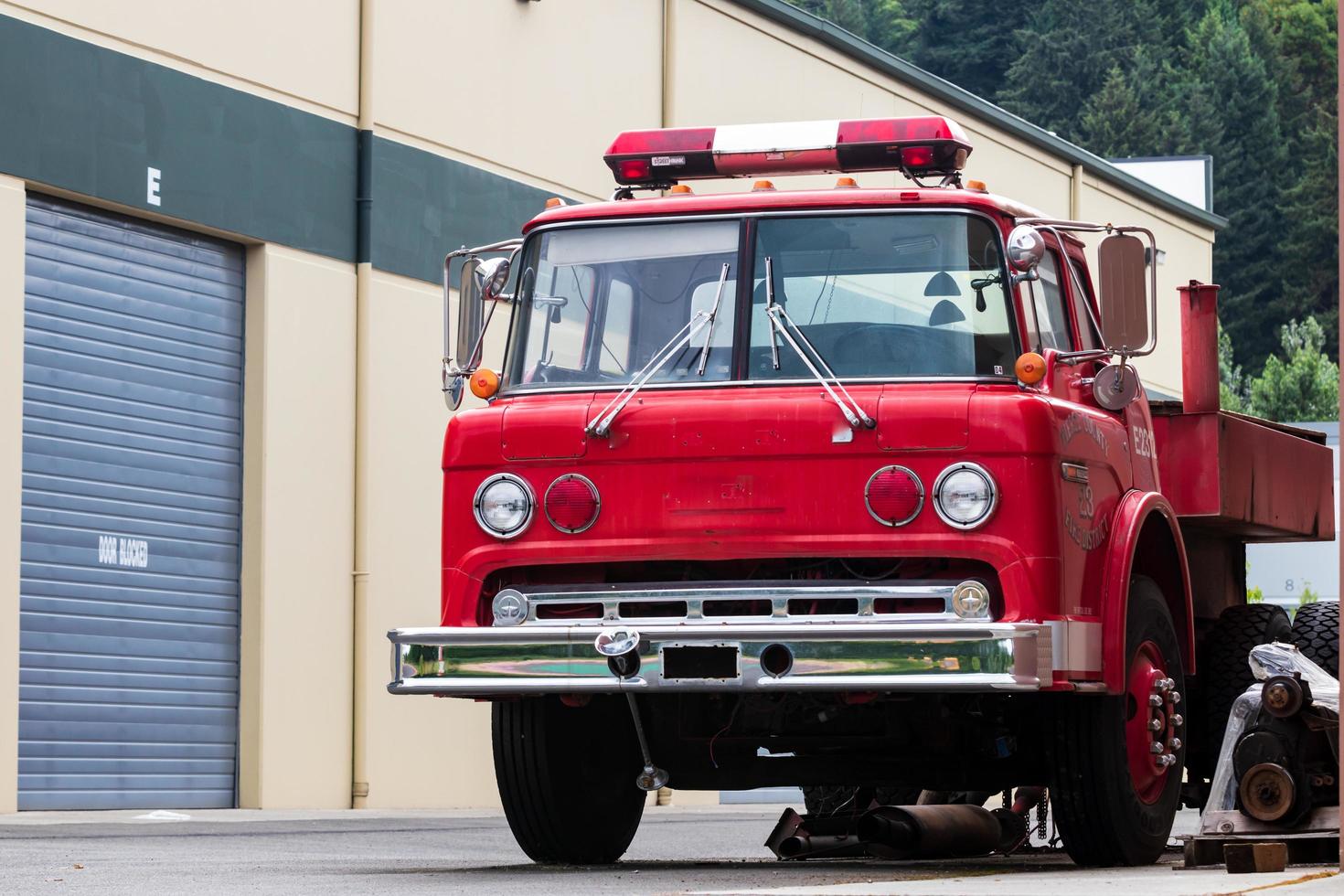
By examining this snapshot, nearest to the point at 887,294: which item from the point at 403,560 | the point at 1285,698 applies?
the point at 1285,698

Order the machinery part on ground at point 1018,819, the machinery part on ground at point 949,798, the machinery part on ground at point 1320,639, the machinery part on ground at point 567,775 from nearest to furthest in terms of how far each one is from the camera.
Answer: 1. the machinery part on ground at point 567,775
2. the machinery part on ground at point 1018,819
3. the machinery part on ground at point 949,798
4. the machinery part on ground at point 1320,639

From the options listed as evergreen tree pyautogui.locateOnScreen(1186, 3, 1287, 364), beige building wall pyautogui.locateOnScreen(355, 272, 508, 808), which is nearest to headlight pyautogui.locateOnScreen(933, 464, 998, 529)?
beige building wall pyautogui.locateOnScreen(355, 272, 508, 808)

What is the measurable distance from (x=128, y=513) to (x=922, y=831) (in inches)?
341

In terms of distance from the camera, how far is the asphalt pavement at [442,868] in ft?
24.8

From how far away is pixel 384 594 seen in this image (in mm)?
19797

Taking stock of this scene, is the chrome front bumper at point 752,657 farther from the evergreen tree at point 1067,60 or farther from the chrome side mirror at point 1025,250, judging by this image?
the evergreen tree at point 1067,60

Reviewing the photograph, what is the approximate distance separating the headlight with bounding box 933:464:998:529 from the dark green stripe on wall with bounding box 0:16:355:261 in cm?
910

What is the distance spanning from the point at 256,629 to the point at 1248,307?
2907 inches

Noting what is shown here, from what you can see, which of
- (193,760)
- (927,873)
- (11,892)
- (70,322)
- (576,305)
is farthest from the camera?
(193,760)

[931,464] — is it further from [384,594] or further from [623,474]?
[384,594]

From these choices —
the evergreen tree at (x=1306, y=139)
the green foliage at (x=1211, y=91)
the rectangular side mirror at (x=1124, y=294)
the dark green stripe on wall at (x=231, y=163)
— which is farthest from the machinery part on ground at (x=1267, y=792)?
the evergreen tree at (x=1306, y=139)

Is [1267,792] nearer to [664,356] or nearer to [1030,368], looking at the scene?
[1030,368]

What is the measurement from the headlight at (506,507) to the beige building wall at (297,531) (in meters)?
9.43

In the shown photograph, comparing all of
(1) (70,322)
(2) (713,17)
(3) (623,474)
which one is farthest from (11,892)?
(2) (713,17)
